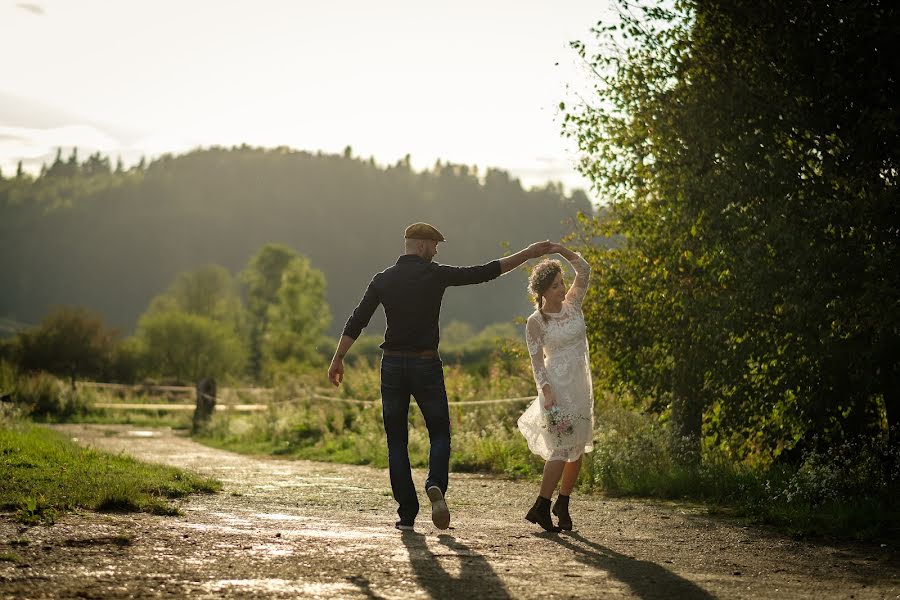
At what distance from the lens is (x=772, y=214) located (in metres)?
10.4

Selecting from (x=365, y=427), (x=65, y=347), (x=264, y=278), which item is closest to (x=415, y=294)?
(x=365, y=427)

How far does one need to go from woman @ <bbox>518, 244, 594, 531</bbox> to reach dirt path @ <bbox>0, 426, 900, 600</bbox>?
69 cm

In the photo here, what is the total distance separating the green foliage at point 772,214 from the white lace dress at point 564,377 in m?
2.48

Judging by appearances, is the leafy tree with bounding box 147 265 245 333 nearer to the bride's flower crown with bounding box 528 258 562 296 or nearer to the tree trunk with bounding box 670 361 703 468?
the tree trunk with bounding box 670 361 703 468

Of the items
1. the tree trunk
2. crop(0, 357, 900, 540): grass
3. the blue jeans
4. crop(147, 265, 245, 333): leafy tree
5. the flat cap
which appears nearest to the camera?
the blue jeans

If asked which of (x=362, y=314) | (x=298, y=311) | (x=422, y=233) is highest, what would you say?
(x=298, y=311)

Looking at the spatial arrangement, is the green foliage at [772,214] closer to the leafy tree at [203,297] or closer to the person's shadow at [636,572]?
the person's shadow at [636,572]

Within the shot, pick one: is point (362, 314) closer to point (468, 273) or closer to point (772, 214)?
point (468, 273)

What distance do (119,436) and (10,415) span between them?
4.33m

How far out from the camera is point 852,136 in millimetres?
10336

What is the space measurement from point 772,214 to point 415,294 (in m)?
3.91

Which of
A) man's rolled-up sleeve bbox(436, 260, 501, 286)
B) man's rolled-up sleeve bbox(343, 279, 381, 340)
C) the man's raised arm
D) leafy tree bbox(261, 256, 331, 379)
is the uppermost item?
leafy tree bbox(261, 256, 331, 379)

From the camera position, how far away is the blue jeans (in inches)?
332

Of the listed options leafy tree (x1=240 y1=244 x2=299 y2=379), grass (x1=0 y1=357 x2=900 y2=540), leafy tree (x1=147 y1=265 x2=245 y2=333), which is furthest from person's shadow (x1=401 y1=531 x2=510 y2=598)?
leafy tree (x1=147 y1=265 x2=245 y2=333)
